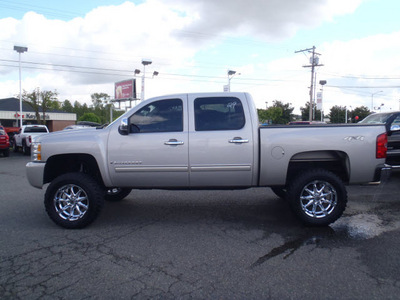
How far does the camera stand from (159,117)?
531 cm

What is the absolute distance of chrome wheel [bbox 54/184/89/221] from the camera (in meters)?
5.21

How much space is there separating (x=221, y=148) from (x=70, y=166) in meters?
2.59

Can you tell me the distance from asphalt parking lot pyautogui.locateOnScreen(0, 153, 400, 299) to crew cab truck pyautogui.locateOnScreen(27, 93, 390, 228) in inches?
19.8

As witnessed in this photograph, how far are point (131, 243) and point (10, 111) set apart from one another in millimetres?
54641

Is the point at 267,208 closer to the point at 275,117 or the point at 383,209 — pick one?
the point at 383,209

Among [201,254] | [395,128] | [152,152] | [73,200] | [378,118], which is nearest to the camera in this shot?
[201,254]

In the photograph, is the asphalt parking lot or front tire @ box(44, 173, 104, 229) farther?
front tire @ box(44, 173, 104, 229)

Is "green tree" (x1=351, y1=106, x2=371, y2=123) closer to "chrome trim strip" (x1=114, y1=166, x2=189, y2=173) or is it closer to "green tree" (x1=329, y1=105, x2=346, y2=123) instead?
"green tree" (x1=329, y1=105, x2=346, y2=123)

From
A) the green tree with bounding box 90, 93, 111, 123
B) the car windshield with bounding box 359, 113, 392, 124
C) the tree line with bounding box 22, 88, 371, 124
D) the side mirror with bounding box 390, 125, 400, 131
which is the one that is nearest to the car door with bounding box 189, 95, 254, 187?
the side mirror with bounding box 390, 125, 400, 131

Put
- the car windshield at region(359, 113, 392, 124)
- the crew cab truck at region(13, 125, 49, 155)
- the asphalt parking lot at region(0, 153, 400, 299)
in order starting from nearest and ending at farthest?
1. the asphalt parking lot at region(0, 153, 400, 299)
2. the car windshield at region(359, 113, 392, 124)
3. the crew cab truck at region(13, 125, 49, 155)

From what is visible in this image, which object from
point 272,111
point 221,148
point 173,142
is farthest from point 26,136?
point 272,111

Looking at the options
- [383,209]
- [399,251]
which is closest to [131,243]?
[399,251]

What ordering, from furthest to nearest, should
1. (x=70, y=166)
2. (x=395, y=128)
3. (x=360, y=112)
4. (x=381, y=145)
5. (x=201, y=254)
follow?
(x=360, y=112), (x=395, y=128), (x=70, y=166), (x=381, y=145), (x=201, y=254)

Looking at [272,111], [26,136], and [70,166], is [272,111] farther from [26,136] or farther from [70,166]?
[70,166]
